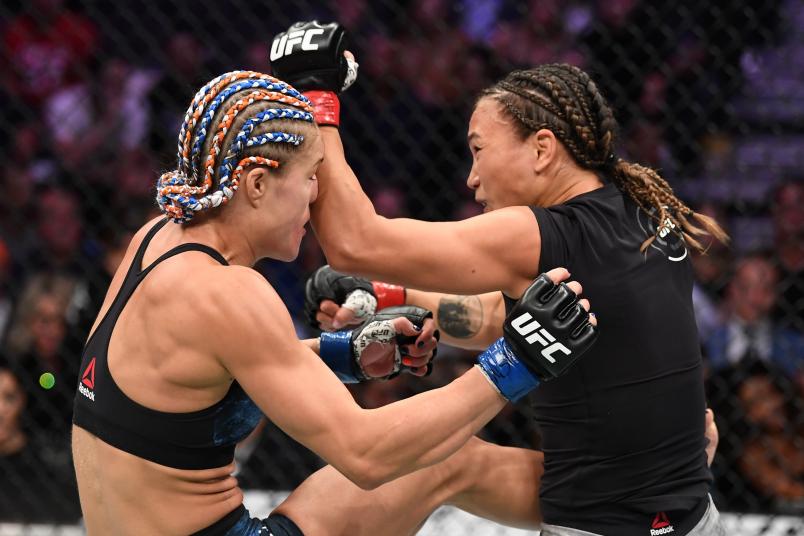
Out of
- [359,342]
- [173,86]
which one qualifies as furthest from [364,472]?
[173,86]

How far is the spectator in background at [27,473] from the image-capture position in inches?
112

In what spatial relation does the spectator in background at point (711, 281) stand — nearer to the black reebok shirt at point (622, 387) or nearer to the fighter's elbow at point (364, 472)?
the black reebok shirt at point (622, 387)

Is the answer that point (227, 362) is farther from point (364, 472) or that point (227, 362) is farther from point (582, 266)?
point (582, 266)

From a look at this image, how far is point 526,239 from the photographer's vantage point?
68.2 inches

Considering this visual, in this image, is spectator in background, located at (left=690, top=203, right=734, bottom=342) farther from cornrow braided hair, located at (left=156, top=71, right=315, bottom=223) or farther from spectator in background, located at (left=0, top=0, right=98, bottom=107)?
spectator in background, located at (left=0, top=0, right=98, bottom=107)

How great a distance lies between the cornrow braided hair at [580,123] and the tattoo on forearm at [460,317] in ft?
1.42

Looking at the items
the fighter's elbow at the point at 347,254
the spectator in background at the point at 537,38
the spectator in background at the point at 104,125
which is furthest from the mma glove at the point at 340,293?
the spectator in background at the point at 537,38

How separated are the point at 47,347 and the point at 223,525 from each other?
5.27 feet

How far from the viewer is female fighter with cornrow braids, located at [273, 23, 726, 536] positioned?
1.75m

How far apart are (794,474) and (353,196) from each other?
1909 mm

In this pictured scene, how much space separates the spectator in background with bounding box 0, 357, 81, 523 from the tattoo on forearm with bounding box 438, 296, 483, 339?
1.29 metres

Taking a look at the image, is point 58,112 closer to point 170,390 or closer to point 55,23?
point 55,23

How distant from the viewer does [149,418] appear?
1.51 metres

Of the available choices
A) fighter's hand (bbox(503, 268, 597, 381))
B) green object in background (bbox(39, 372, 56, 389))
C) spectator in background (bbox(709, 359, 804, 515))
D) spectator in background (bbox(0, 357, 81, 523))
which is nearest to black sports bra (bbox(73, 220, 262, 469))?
fighter's hand (bbox(503, 268, 597, 381))
